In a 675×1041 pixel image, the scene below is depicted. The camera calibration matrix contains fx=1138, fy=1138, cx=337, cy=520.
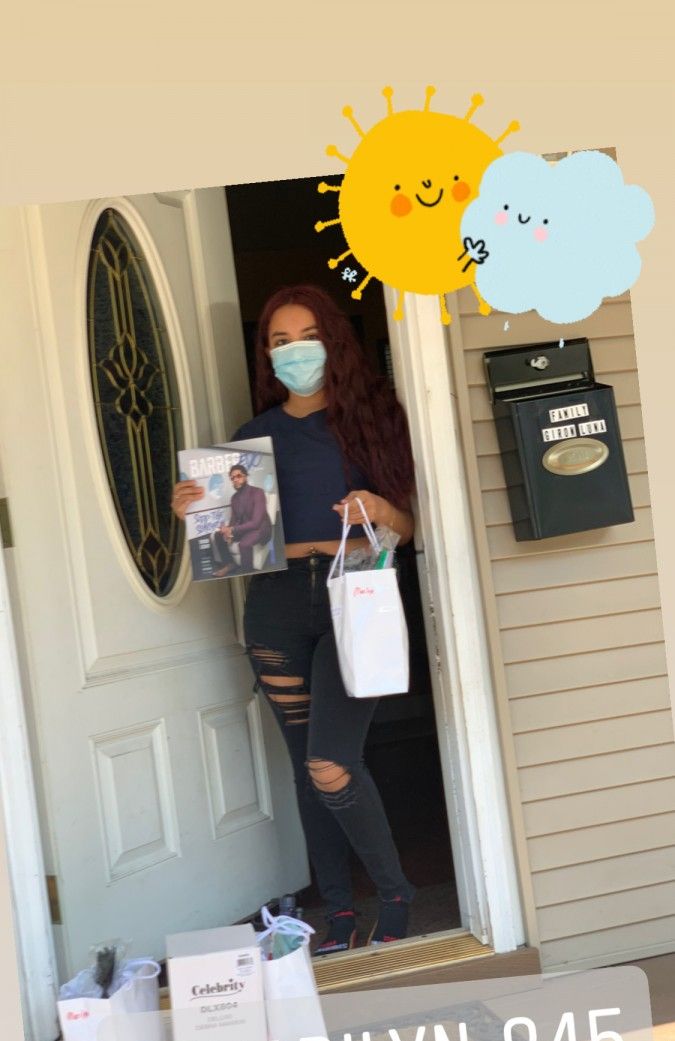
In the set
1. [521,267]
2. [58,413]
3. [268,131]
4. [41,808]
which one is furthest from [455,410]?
[41,808]

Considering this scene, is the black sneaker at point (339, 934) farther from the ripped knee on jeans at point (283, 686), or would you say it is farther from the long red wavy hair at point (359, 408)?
the long red wavy hair at point (359, 408)

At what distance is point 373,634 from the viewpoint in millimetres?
2752

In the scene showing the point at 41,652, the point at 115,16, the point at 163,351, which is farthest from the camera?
the point at 163,351

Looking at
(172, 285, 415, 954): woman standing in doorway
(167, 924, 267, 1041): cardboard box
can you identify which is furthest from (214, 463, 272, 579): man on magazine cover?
(167, 924, 267, 1041): cardboard box

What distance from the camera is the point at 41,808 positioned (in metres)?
2.83

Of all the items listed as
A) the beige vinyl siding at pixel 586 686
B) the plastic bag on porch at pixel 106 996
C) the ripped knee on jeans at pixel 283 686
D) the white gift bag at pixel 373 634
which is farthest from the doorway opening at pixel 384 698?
the white gift bag at pixel 373 634

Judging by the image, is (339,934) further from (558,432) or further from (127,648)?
(558,432)

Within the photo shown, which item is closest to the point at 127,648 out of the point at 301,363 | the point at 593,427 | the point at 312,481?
the point at 312,481

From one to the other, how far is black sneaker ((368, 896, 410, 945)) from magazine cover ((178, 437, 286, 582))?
96 centimetres

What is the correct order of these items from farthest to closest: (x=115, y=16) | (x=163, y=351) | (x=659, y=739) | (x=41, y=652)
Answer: (x=163, y=351), (x=659, y=739), (x=41, y=652), (x=115, y=16)

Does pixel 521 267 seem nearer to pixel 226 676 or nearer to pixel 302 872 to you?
pixel 226 676

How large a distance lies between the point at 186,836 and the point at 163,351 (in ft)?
4.64

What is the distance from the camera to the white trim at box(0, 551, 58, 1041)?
266 cm

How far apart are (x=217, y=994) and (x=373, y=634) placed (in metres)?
0.88
